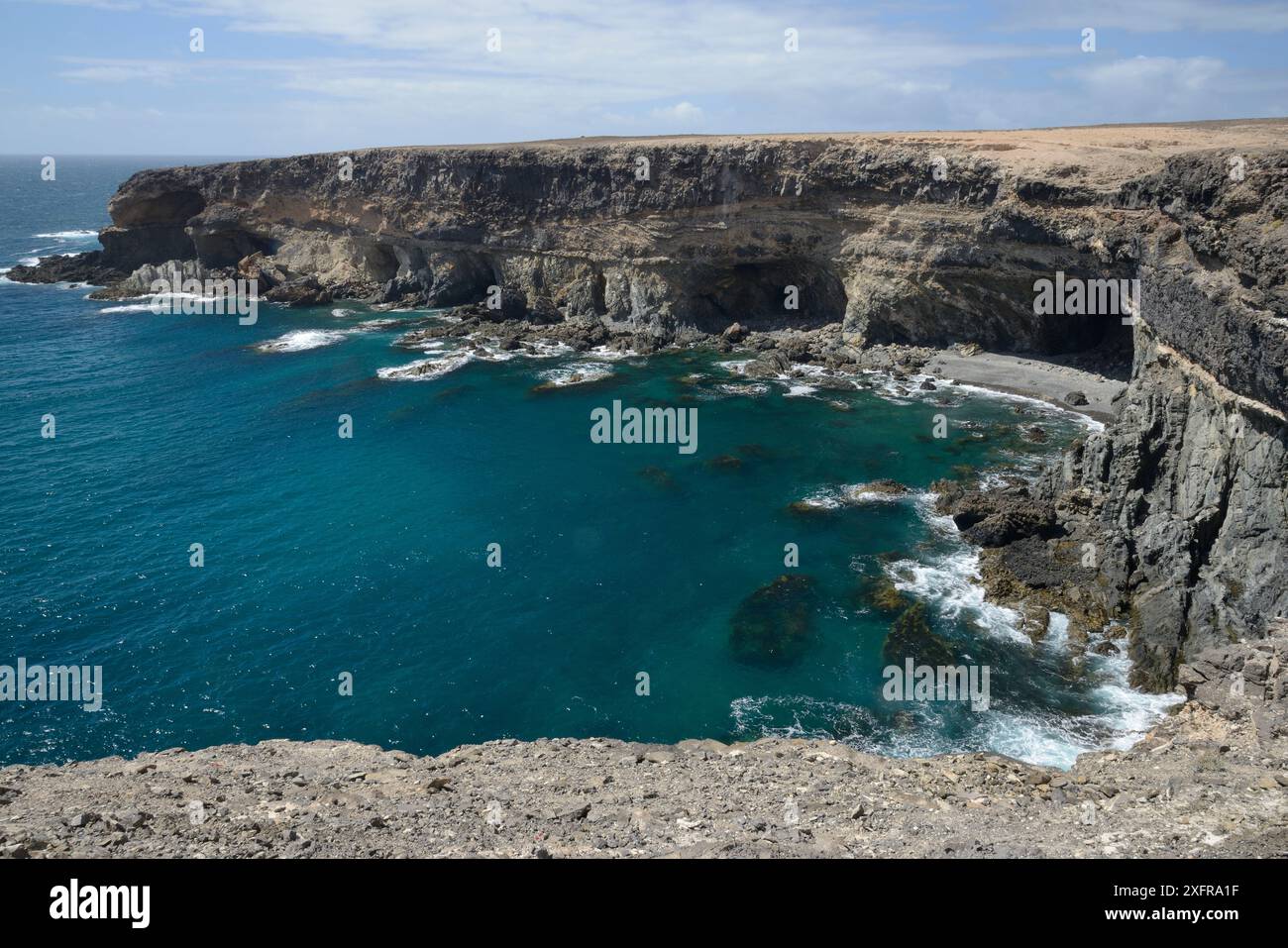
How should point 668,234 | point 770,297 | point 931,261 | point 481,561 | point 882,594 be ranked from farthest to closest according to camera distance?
point 770,297, point 668,234, point 931,261, point 481,561, point 882,594

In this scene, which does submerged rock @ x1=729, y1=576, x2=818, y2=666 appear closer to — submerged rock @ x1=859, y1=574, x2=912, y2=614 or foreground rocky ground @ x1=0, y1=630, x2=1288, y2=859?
submerged rock @ x1=859, y1=574, x2=912, y2=614
